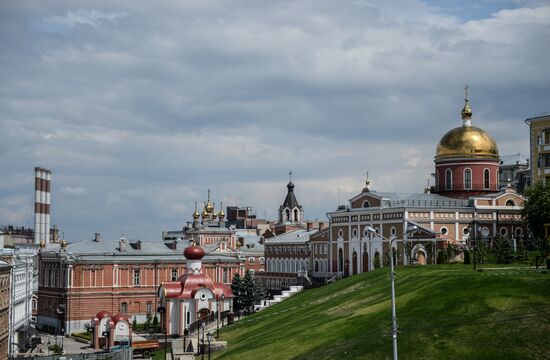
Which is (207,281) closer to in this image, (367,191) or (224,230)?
(367,191)

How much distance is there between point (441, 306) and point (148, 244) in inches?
2537

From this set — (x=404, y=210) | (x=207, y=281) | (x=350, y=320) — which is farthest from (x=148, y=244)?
(x=350, y=320)

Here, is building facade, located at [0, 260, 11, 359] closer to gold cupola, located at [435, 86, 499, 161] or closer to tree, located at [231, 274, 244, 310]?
tree, located at [231, 274, 244, 310]

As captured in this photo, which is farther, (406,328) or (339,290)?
(339,290)

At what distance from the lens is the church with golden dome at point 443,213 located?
76.9m

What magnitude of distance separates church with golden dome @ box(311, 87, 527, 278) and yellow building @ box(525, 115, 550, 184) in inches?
139

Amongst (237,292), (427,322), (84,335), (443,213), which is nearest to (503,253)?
(443,213)

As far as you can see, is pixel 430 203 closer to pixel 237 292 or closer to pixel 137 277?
pixel 237 292

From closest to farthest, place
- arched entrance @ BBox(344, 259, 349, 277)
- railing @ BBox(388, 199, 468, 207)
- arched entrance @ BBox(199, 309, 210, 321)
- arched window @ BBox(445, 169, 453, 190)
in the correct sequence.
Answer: arched entrance @ BBox(199, 309, 210, 321)
railing @ BBox(388, 199, 468, 207)
arched window @ BBox(445, 169, 453, 190)
arched entrance @ BBox(344, 259, 349, 277)

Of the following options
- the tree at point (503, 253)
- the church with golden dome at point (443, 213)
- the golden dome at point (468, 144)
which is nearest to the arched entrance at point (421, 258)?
the church with golden dome at point (443, 213)

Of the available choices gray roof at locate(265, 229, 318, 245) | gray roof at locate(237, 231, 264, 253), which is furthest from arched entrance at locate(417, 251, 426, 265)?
gray roof at locate(237, 231, 264, 253)

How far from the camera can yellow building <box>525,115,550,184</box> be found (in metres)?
77.8

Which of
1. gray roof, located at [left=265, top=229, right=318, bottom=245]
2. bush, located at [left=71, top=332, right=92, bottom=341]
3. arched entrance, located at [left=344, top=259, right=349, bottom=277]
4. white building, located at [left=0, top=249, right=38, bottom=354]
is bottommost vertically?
bush, located at [left=71, top=332, right=92, bottom=341]

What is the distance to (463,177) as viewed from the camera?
83375 millimetres
